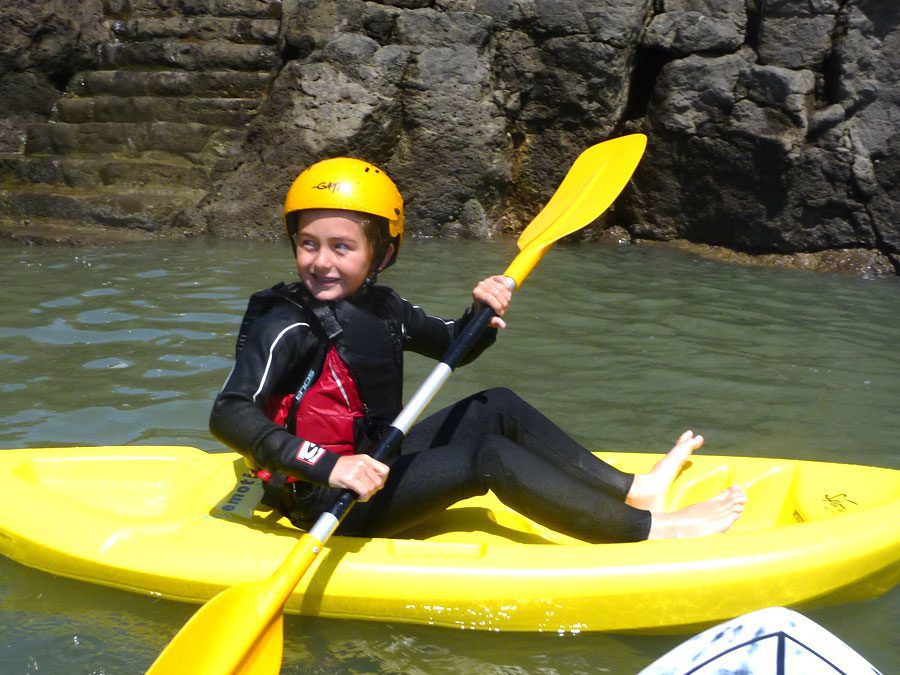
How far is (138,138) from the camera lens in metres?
8.66

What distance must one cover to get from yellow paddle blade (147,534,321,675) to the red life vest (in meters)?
0.33

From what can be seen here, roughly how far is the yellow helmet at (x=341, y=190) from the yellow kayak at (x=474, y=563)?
835 mm

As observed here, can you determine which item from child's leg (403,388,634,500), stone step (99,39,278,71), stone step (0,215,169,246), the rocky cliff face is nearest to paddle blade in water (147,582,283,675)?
child's leg (403,388,634,500)

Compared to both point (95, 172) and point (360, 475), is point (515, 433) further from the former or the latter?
point (95, 172)

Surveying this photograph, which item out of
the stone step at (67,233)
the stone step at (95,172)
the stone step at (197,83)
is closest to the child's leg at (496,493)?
the stone step at (67,233)

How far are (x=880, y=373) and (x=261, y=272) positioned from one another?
3.86m

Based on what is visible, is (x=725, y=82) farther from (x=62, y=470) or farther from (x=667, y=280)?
(x=62, y=470)

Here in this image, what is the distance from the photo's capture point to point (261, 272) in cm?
650

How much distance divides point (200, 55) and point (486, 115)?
279 cm

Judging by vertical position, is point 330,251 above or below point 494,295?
above

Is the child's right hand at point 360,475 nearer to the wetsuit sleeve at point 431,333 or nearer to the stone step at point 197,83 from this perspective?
the wetsuit sleeve at point 431,333

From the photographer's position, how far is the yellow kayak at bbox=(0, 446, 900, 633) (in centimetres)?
231

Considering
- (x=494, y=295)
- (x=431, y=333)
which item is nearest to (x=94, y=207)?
(x=431, y=333)

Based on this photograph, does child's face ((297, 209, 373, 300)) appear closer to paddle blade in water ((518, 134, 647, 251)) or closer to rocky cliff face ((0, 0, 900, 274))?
paddle blade in water ((518, 134, 647, 251))
